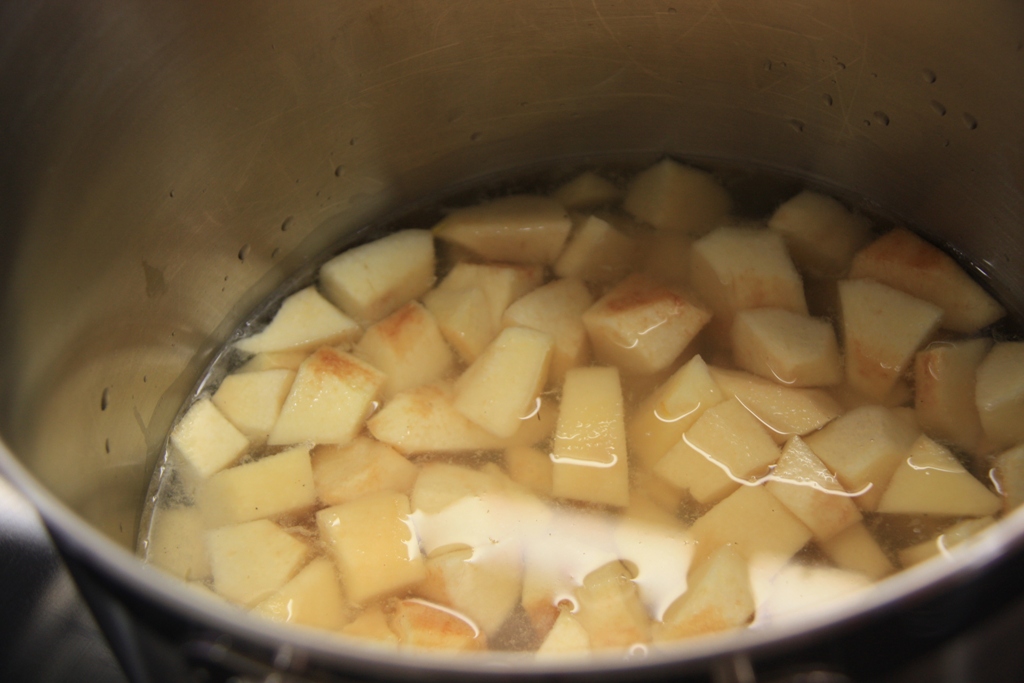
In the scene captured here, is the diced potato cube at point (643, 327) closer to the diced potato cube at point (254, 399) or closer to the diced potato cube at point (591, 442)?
the diced potato cube at point (591, 442)

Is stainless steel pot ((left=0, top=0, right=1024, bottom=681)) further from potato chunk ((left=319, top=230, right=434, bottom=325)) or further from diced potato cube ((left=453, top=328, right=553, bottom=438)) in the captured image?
diced potato cube ((left=453, top=328, right=553, bottom=438))

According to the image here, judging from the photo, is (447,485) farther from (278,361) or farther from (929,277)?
(929,277)

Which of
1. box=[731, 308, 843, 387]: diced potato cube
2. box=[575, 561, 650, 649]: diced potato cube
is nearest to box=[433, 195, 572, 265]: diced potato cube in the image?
box=[731, 308, 843, 387]: diced potato cube

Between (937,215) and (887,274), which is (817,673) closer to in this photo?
(887,274)

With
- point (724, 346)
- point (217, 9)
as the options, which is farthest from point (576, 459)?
point (217, 9)

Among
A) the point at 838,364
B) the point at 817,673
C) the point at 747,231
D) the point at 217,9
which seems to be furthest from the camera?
the point at 747,231

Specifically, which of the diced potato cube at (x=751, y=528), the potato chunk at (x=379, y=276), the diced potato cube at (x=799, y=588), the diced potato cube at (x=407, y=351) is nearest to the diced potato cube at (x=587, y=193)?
the potato chunk at (x=379, y=276)
